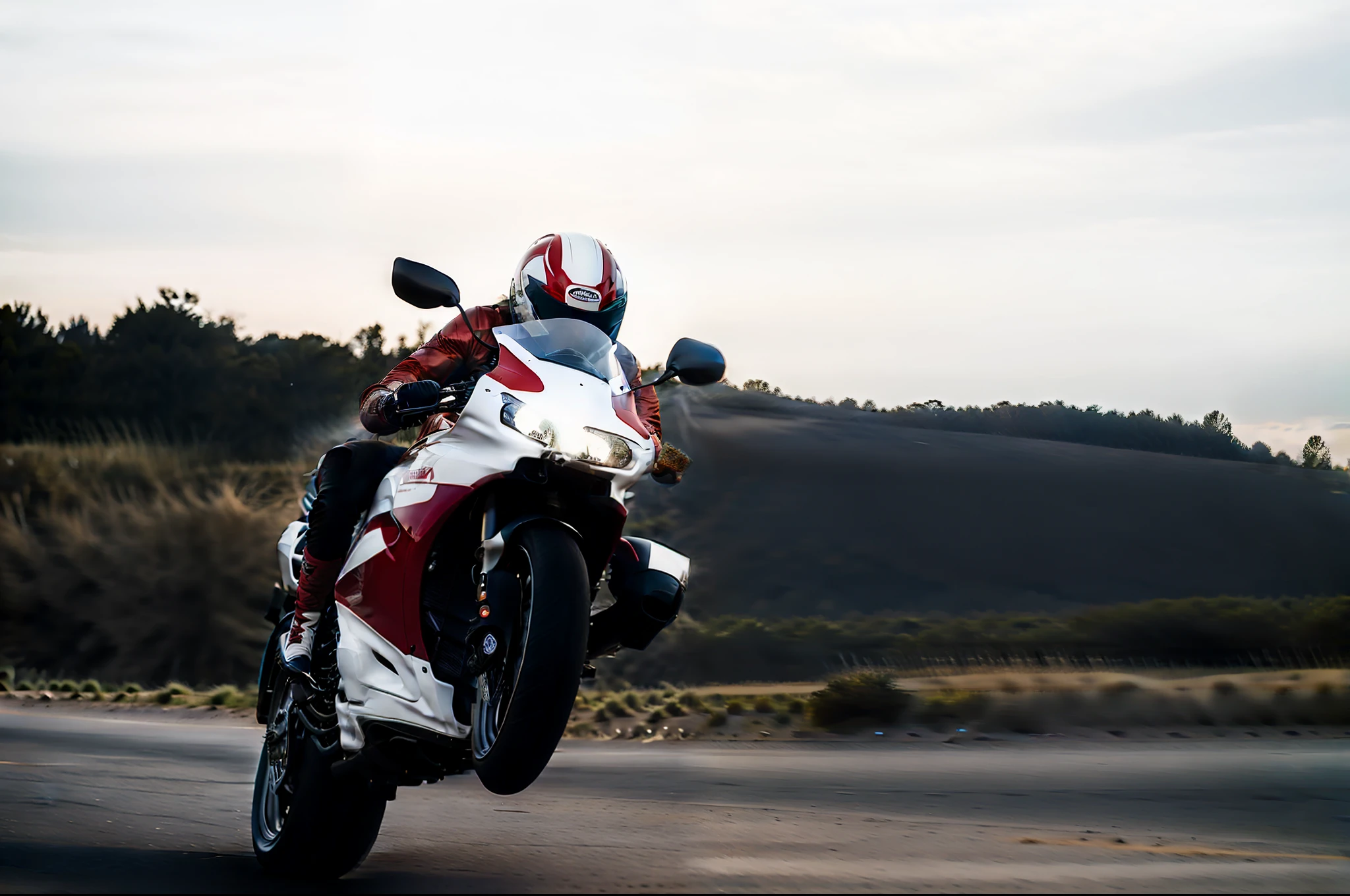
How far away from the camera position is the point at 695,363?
214 inches

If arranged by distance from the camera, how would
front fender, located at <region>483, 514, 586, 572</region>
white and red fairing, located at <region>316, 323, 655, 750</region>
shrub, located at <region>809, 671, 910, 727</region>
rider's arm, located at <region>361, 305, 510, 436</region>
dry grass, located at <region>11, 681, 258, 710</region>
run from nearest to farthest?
front fender, located at <region>483, 514, 586, 572</region>, white and red fairing, located at <region>316, 323, 655, 750</region>, rider's arm, located at <region>361, 305, 510, 436</region>, shrub, located at <region>809, 671, 910, 727</region>, dry grass, located at <region>11, 681, 258, 710</region>

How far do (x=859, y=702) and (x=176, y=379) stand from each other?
23.0m

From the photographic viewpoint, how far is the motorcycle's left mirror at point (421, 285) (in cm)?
508

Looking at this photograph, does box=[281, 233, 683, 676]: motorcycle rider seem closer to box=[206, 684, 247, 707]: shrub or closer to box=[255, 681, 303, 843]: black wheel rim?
box=[255, 681, 303, 843]: black wheel rim

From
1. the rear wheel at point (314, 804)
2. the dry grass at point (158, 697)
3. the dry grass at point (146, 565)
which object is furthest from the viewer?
the dry grass at point (146, 565)

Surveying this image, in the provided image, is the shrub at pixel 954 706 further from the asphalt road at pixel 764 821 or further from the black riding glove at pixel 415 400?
the black riding glove at pixel 415 400

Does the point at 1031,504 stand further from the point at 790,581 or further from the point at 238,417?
the point at 238,417

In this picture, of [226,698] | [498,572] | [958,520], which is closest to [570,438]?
[498,572]

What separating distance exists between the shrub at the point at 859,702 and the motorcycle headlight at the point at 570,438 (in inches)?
364

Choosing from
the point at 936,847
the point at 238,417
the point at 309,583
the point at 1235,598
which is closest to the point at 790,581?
the point at 1235,598

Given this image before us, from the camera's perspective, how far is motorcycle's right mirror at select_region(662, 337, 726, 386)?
214 inches

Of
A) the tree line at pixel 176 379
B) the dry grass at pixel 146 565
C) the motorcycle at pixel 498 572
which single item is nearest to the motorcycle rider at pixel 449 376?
the motorcycle at pixel 498 572

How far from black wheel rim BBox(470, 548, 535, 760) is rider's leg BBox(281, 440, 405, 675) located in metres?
1.27

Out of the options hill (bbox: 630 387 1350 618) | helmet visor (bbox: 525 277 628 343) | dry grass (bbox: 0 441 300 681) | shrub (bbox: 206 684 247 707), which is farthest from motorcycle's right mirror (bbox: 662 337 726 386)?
dry grass (bbox: 0 441 300 681)
